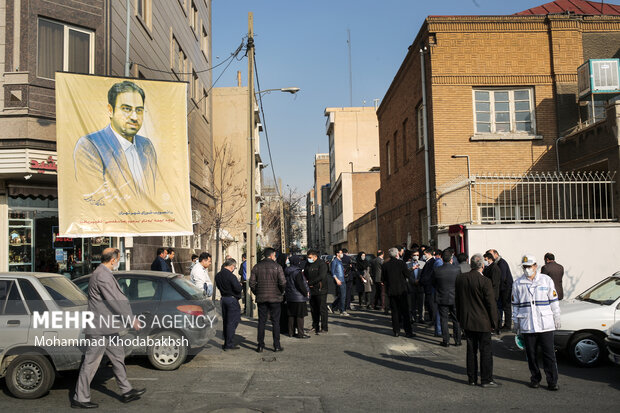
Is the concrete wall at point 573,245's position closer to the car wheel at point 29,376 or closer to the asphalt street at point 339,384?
the asphalt street at point 339,384

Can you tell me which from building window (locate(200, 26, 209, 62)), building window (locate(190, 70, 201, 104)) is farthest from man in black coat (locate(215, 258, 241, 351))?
building window (locate(200, 26, 209, 62))

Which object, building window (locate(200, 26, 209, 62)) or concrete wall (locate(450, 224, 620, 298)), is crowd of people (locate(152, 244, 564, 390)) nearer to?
concrete wall (locate(450, 224, 620, 298))

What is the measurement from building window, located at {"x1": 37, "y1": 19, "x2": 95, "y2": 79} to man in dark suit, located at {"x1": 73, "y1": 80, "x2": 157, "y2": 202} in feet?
6.71

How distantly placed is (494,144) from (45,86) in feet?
43.6

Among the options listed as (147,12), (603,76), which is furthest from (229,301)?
(603,76)

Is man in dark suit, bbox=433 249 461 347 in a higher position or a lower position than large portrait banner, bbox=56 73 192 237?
lower

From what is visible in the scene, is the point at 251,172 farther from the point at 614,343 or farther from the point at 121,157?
the point at 614,343

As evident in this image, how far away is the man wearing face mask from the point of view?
7.41m

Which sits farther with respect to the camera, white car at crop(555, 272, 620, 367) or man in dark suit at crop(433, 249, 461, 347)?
man in dark suit at crop(433, 249, 461, 347)

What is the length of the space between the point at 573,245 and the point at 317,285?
735 cm

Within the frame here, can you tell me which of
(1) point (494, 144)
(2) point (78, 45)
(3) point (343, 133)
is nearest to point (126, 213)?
(2) point (78, 45)

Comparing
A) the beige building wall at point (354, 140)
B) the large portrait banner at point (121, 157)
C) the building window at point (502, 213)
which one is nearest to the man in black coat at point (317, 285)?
the large portrait banner at point (121, 157)

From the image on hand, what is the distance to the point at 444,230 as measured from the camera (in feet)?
53.8

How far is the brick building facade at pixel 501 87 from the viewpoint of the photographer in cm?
1784
